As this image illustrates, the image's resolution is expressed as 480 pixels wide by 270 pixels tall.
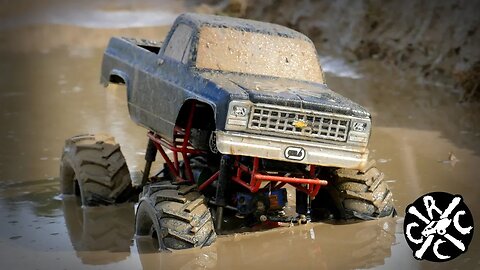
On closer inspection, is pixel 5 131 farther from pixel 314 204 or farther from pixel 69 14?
pixel 69 14

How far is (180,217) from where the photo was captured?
8.30 metres

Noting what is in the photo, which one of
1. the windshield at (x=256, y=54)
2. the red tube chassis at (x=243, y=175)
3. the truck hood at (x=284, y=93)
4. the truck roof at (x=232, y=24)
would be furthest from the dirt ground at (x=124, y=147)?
the truck roof at (x=232, y=24)

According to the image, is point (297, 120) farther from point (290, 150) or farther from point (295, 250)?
point (295, 250)

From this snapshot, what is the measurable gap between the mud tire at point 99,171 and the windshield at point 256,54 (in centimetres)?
176

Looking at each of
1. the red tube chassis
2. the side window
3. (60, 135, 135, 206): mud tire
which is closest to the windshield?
the side window

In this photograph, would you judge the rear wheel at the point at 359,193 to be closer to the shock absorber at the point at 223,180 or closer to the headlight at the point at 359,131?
the headlight at the point at 359,131

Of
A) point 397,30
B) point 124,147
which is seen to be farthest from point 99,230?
point 397,30

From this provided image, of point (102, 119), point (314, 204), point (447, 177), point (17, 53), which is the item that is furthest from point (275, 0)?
point (314, 204)

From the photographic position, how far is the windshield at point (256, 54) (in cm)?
945

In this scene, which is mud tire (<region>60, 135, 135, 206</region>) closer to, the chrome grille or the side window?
the side window

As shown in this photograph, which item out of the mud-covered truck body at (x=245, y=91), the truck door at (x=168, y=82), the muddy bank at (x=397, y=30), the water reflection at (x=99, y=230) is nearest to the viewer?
the mud-covered truck body at (x=245, y=91)

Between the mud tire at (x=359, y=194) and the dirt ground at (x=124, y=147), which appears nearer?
the dirt ground at (x=124, y=147)

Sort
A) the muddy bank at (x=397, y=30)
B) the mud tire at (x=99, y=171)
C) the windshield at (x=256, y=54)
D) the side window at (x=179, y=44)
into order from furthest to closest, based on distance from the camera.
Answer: the muddy bank at (x=397, y=30)
the mud tire at (x=99, y=171)
the side window at (x=179, y=44)
the windshield at (x=256, y=54)

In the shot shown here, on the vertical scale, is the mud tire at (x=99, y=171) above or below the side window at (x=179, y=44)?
below
